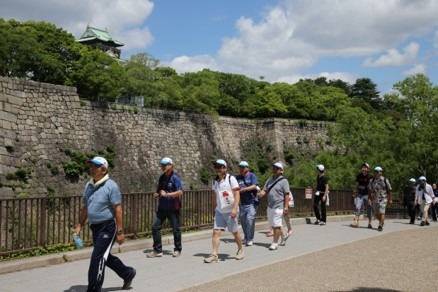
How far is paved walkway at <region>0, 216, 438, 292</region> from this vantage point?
6.25 meters

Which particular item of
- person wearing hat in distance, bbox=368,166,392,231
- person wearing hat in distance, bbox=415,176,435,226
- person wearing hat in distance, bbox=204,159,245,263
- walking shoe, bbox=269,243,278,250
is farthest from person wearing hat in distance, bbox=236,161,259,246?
person wearing hat in distance, bbox=415,176,435,226

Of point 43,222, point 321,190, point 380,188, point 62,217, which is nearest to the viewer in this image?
point 43,222

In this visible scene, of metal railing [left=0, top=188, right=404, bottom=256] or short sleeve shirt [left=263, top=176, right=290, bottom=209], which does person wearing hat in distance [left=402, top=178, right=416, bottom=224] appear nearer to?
metal railing [left=0, top=188, right=404, bottom=256]

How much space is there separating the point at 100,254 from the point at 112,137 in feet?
75.9

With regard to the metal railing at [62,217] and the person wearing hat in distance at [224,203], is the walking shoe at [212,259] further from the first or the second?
the metal railing at [62,217]

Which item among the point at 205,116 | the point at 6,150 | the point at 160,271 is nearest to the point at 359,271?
the point at 160,271

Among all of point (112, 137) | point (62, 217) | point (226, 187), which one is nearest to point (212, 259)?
point (226, 187)

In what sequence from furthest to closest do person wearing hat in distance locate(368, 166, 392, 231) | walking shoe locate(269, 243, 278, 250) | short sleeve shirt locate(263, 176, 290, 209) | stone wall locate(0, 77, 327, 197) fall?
stone wall locate(0, 77, 327, 197)
person wearing hat in distance locate(368, 166, 392, 231)
short sleeve shirt locate(263, 176, 290, 209)
walking shoe locate(269, 243, 278, 250)

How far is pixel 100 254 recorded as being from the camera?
18.4ft

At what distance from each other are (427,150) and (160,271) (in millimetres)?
30436

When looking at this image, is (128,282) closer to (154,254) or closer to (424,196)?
(154,254)

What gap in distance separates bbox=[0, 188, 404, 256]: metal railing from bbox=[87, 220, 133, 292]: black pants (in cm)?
251

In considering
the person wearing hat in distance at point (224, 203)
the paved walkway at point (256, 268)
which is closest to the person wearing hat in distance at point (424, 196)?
the paved walkway at point (256, 268)

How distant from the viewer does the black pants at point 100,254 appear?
18.2ft
